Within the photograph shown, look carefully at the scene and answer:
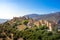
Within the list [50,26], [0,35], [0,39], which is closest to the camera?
[0,39]

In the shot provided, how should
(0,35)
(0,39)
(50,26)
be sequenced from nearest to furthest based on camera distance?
(0,39) → (0,35) → (50,26)

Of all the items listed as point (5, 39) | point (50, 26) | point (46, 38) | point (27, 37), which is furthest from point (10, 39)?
point (50, 26)

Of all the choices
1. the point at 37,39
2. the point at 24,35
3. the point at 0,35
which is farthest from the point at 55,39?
the point at 0,35

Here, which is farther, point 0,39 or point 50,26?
point 50,26

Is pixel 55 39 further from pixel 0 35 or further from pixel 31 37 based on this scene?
pixel 0 35

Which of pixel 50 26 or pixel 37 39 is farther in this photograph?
pixel 50 26

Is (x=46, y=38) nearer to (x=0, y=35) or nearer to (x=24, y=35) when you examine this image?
(x=24, y=35)

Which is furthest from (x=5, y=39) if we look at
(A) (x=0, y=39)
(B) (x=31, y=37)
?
(B) (x=31, y=37)
